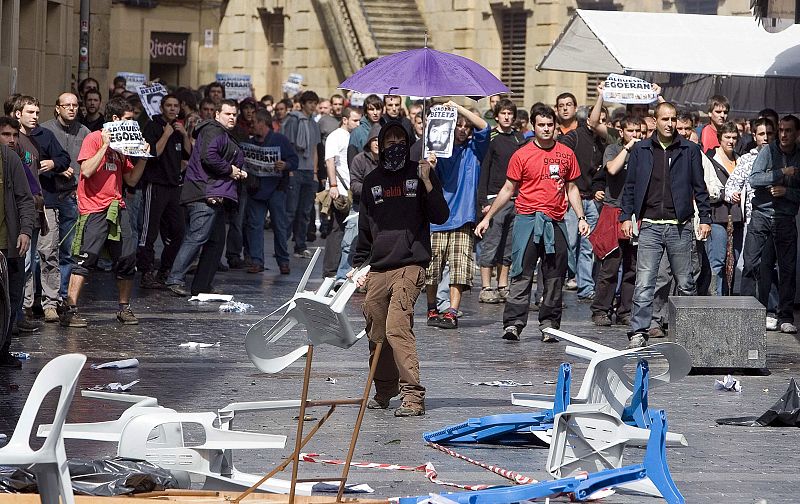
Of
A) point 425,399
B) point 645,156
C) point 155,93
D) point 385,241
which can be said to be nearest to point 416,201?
point 385,241

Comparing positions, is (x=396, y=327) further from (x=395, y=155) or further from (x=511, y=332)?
(x=511, y=332)

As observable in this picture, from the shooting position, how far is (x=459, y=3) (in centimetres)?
3600

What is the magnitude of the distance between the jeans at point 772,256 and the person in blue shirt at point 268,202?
6.12 m

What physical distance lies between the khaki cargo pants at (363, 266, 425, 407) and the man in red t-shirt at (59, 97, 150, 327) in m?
4.05

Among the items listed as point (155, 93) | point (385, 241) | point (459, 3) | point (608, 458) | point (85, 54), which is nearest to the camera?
point (608, 458)

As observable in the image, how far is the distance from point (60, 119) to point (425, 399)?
5553 millimetres

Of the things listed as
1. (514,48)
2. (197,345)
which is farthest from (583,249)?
(514,48)

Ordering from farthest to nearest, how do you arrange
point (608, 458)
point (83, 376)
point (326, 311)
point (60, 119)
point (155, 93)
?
point (155, 93) → point (60, 119) → point (83, 376) → point (608, 458) → point (326, 311)

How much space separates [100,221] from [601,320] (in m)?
4.64

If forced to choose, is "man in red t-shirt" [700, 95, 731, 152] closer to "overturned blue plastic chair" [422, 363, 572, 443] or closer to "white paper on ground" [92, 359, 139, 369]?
"white paper on ground" [92, 359, 139, 369]

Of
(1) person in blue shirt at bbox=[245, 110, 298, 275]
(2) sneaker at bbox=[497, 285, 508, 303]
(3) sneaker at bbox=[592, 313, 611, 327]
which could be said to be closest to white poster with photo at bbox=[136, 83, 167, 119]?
(1) person in blue shirt at bbox=[245, 110, 298, 275]

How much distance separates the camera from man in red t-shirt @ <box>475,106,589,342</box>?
12.9 metres

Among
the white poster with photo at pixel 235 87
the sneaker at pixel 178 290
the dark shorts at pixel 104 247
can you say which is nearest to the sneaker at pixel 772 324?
the sneaker at pixel 178 290

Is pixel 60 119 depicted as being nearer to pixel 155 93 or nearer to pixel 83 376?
pixel 155 93
